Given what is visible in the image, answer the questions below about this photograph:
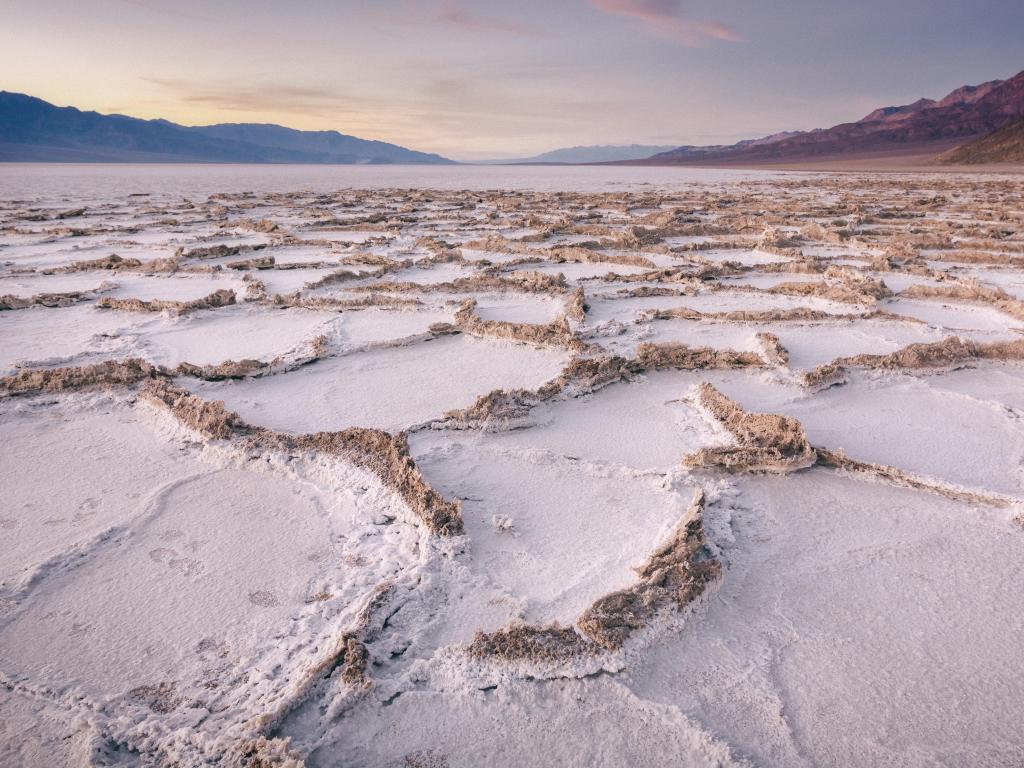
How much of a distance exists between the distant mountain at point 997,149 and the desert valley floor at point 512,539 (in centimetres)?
6080

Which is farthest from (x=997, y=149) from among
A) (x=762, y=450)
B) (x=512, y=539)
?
(x=512, y=539)

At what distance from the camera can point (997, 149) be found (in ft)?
169

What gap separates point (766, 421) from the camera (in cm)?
259

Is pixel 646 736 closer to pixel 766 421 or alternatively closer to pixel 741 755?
pixel 741 755

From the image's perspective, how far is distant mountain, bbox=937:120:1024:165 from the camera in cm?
4991

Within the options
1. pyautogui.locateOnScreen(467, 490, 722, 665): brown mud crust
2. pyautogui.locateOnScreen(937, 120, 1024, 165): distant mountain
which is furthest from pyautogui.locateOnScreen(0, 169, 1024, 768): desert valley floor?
pyautogui.locateOnScreen(937, 120, 1024, 165): distant mountain

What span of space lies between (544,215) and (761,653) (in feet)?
37.2

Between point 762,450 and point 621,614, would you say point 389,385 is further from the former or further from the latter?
point 621,614

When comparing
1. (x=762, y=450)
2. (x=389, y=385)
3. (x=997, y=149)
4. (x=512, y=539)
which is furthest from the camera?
(x=997, y=149)

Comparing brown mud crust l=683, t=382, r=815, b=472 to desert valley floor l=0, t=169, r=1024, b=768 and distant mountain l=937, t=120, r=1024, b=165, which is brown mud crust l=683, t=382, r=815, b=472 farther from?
distant mountain l=937, t=120, r=1024, b=165

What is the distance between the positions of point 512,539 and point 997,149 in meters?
66.9

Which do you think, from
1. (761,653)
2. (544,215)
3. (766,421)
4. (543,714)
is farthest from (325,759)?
(544,215)

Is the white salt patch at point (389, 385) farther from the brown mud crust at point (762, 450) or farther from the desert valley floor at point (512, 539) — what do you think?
the brown mud crust at point (762, 450)

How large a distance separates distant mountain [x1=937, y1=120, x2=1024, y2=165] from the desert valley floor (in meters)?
60.8
